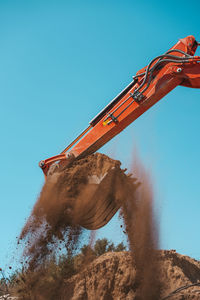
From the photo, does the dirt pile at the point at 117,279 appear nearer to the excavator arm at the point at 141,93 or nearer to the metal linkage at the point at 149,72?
the excavator arm at the point at 141,93

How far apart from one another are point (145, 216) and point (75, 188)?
5.44 ft

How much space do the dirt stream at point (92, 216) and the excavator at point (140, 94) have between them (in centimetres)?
32

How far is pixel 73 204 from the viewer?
6.75 m

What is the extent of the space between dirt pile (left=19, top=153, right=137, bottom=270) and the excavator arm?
0.33m

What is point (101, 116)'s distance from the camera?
7.16 meters

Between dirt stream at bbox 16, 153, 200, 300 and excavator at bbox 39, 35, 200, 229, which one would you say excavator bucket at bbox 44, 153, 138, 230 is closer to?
dirt stream at bbox 16, 153, 200, 300

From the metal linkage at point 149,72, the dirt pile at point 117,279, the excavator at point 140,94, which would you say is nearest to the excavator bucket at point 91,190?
the excavator at point 140,94

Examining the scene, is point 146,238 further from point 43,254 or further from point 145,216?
point 43,254

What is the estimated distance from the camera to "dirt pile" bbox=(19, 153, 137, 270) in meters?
6.71

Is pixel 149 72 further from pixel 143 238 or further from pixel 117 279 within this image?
pixel 117 279

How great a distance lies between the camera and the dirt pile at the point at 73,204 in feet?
22.0

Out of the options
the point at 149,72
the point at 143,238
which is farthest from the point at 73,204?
the point at 149,72

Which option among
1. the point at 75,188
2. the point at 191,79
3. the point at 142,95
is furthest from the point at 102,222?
the point at 191,79

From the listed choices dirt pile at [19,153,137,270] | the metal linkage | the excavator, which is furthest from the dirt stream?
the metal linkage
